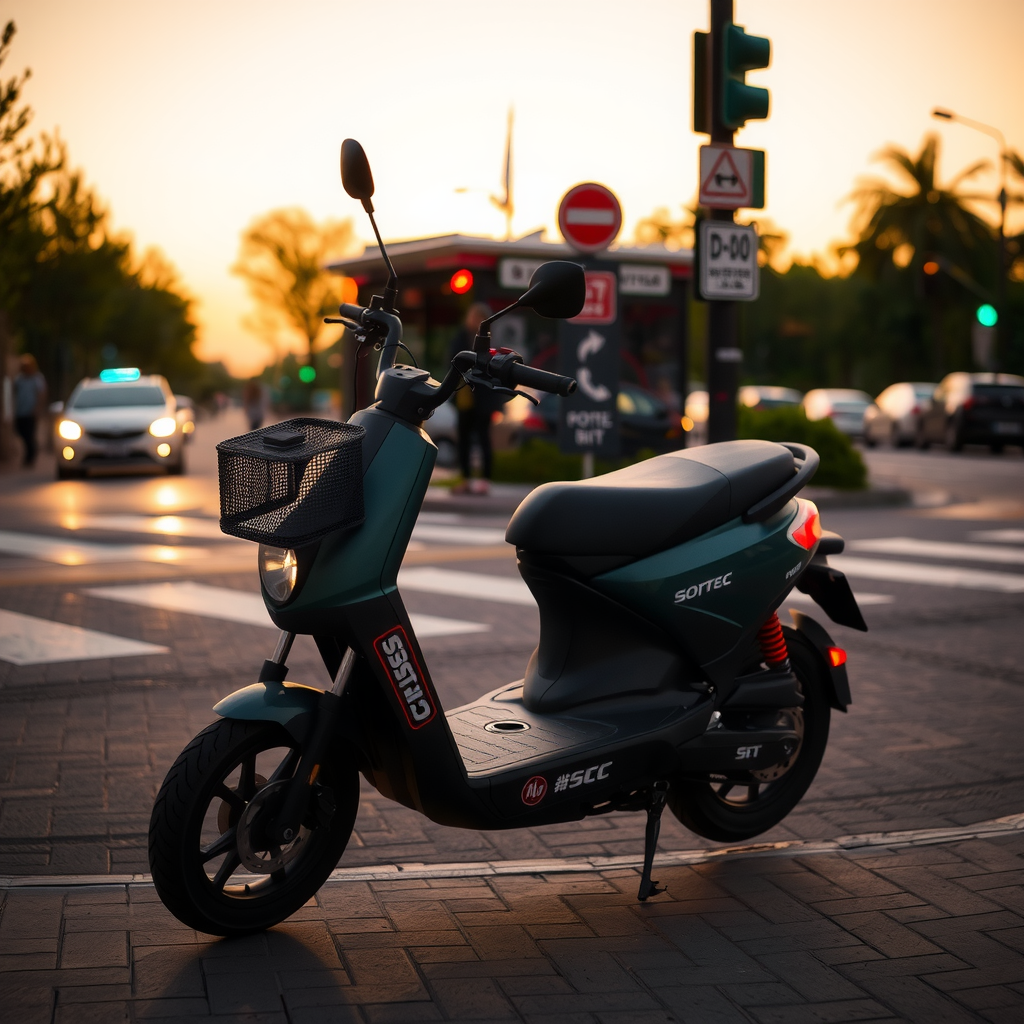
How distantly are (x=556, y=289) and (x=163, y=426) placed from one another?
710 inches

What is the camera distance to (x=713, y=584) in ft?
12.7

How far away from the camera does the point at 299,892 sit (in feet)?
11.4

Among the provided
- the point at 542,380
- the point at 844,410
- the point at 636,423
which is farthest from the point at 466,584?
the point at 844,410

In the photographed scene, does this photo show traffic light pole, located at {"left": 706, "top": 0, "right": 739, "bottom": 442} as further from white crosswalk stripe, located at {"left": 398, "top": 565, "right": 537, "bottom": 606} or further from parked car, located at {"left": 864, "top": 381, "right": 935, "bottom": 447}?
parked car, located at {"left": 864, "top": 381, "right": 935, "bottom": 447}

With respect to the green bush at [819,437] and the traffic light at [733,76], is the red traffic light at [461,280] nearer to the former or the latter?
the green bush at [819,437]

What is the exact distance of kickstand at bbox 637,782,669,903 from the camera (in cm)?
372

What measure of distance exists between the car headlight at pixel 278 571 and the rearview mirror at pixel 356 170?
1044mm

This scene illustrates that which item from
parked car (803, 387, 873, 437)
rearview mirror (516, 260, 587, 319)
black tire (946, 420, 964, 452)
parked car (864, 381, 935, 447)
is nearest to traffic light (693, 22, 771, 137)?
rearview mirror (516, 260, 587, 319)

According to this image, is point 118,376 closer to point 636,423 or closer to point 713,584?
point 636,423

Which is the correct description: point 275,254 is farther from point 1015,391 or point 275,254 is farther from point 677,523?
point 677,523

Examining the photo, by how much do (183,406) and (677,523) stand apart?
64.4 feet

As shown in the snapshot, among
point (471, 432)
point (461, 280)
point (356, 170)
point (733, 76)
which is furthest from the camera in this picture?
point (471, 432)

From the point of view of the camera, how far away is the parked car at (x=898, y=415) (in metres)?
30.6

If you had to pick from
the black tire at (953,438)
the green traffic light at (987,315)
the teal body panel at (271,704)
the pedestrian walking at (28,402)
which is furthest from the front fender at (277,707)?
the green traffic light at (987,315)
